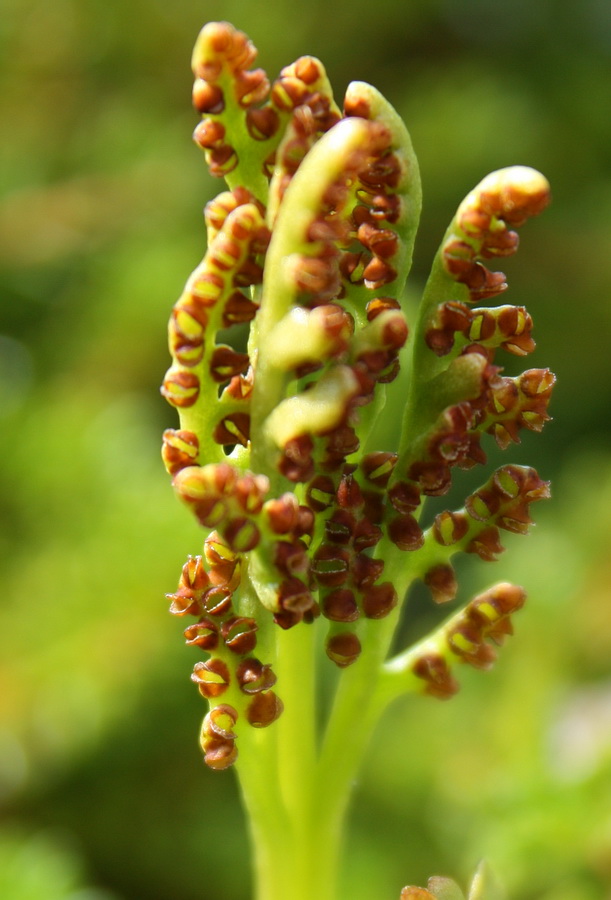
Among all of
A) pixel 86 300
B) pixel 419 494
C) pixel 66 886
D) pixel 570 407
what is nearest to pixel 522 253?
pixel 570 407

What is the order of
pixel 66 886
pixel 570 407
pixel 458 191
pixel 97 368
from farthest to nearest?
1. pixel 570 407
2. pixel 458 191
3. pixel 97 368
4. pixel 66 886

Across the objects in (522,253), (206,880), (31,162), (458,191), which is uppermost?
(31,162)

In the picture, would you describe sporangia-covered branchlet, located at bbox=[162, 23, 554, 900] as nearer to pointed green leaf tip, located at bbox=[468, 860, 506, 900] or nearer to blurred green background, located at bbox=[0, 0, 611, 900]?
pointed green leaf tip, located at bbox=[468, 860, 506, 900]

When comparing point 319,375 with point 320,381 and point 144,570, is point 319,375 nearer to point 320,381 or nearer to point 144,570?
point 320,381

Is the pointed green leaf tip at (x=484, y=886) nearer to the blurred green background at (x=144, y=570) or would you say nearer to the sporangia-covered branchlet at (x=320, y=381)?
the sporangia-covered branchlet at (x=320, y=381)

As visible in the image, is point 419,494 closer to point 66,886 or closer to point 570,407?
point 66,886

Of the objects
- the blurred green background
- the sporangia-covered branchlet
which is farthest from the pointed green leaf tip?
the blurred green background
